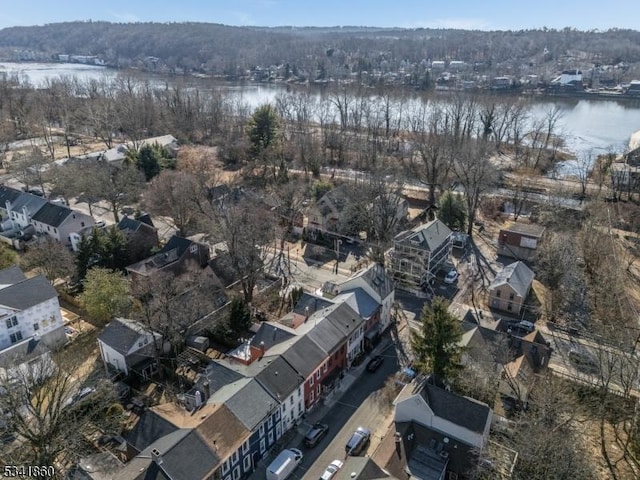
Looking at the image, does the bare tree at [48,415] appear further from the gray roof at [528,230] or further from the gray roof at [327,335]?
the gray roof at [528,230]

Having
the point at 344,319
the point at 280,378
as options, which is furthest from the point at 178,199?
the point at 280,378

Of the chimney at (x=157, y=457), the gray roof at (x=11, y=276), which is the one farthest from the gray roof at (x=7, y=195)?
the chimney at (x=157, y=457)

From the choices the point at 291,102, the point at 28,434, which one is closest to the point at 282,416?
the point at 28,434

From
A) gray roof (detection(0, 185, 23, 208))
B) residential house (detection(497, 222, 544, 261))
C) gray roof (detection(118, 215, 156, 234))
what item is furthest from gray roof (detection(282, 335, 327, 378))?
gray roof (detection(0, 185, 23, 208))

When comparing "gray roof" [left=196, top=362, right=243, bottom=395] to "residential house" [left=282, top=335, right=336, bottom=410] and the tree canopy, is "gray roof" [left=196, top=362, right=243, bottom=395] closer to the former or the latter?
"residential house" [left=282, top=335, right=336, bottom=410]

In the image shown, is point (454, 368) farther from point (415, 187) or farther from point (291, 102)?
point (291, 102)

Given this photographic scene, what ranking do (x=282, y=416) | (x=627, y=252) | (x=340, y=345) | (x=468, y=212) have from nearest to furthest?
(x=282, y=416)
(x=340, y=345)
(x=627, y=252)
(x=468, y=212)
